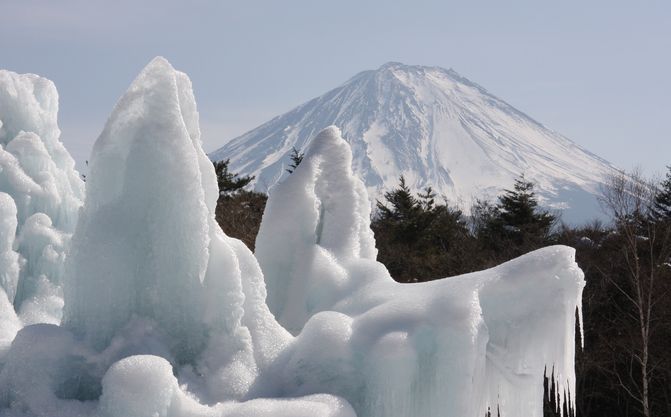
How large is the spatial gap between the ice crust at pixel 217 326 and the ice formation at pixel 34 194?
2.52m

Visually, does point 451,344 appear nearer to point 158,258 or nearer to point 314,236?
point 158,258

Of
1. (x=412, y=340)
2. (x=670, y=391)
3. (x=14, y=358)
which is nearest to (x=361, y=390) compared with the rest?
(x=412, y=340)

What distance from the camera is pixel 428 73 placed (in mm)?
182500

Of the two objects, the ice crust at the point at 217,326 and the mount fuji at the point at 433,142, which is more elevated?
the mount fuji at the point at 433,142

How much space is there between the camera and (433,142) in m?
157

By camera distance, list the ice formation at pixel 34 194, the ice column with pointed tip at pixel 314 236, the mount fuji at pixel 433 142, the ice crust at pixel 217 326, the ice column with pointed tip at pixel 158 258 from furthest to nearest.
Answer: the mount fuji at pixel 433 142
the ice formation at pixel 34 194
the ice column with pointed tip at pixel 314 236
the ice column with pointed tip at pixel 158 258
the ice crust at pixel 217 326

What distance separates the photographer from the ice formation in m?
Result: 9.30

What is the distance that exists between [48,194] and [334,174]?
11.6ft

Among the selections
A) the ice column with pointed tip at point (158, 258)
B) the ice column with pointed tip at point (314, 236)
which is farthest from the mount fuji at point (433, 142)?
the ice column with pointed tip at point (158, 258)

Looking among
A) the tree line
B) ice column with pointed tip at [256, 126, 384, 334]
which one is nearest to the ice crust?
ice column with pointed tip at [256, 126, 384, 334]

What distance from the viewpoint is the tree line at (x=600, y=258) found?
71.5ft

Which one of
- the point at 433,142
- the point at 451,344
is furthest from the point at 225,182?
the point at 433,142

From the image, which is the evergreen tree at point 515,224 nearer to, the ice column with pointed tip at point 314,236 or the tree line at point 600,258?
the tree line at point 600,258

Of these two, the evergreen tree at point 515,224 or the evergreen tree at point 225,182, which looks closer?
the evergreen tree at point 515,224
